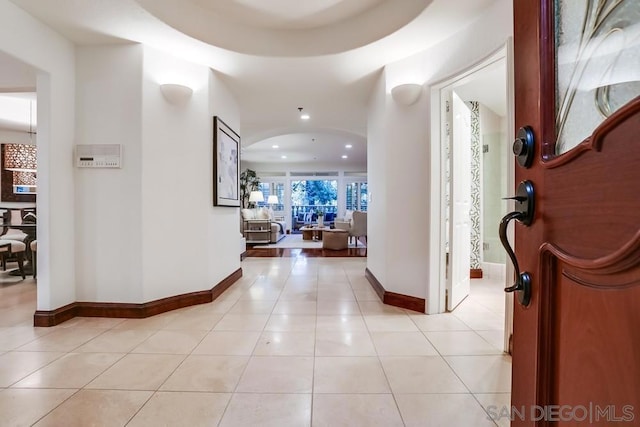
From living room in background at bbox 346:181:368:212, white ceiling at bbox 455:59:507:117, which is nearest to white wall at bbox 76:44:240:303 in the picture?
white ceiling at bbox 455:59:507:117

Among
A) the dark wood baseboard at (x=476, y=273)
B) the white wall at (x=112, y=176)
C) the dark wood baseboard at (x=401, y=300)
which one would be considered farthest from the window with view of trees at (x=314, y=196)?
the white wall at (x=112, y=176)

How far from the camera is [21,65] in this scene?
2.29m

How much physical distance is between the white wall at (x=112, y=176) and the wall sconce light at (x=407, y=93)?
2321mm

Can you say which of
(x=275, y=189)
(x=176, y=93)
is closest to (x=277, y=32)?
(x=176, y=93)

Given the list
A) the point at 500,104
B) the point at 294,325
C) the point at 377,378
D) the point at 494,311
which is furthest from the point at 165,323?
the point at 500,104

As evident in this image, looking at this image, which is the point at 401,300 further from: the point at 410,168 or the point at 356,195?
the point at 356,195

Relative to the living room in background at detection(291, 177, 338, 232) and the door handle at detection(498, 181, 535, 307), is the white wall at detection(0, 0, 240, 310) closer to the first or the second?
the door handle at detection(498, 181, 535, 307)

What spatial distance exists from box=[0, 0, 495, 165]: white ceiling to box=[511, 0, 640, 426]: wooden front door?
185 centimetres

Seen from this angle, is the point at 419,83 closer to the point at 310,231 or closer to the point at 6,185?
the point at 310,231

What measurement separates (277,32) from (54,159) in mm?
2263

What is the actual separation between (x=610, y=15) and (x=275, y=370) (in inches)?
77.4

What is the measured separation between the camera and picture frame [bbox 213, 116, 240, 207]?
10.5 ft

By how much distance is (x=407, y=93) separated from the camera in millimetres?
2750

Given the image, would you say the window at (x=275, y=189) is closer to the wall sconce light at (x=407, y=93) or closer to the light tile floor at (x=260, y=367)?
the light tile floor at (x=260, y=367)
